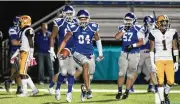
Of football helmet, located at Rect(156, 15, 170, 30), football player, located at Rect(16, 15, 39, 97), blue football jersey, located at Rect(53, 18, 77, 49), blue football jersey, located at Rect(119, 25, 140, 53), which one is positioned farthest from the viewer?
football player, located at Rect(16, 15, 39, 97)

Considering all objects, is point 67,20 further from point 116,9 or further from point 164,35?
point 116,9

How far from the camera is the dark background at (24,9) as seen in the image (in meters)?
19.9

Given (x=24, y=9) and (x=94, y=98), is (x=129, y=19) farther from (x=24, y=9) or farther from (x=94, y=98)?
(x=24, y=9)

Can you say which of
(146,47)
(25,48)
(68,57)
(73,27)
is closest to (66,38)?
(73,27)

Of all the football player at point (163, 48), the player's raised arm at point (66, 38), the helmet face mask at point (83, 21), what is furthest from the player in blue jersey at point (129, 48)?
the football player at point (163, 48)

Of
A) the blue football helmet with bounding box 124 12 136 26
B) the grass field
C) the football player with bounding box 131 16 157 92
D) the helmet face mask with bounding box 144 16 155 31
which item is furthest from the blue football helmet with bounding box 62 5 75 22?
the helmet face mask with bounding box 144 16 155 31

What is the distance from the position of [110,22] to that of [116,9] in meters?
0.46

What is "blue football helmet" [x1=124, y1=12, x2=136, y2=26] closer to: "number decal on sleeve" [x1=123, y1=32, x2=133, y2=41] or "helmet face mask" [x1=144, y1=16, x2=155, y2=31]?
"number decal on sleeve" [x1=123, y1=32, x2=133, y2=41]

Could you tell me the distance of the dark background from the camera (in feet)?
65.2

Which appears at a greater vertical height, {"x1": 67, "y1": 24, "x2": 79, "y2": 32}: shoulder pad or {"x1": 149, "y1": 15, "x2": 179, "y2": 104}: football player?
{"x1": 67, "y1": 24, "x2": 79, "y2": 32}: shoulder pad

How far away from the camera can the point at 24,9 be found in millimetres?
19875

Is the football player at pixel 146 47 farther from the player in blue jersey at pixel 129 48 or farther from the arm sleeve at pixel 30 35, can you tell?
the arm sleeve at pixel 30 35

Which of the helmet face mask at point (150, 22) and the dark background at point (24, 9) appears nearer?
the helmet face mask at point (150, 22)

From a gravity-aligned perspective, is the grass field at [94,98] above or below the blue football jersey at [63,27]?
below
